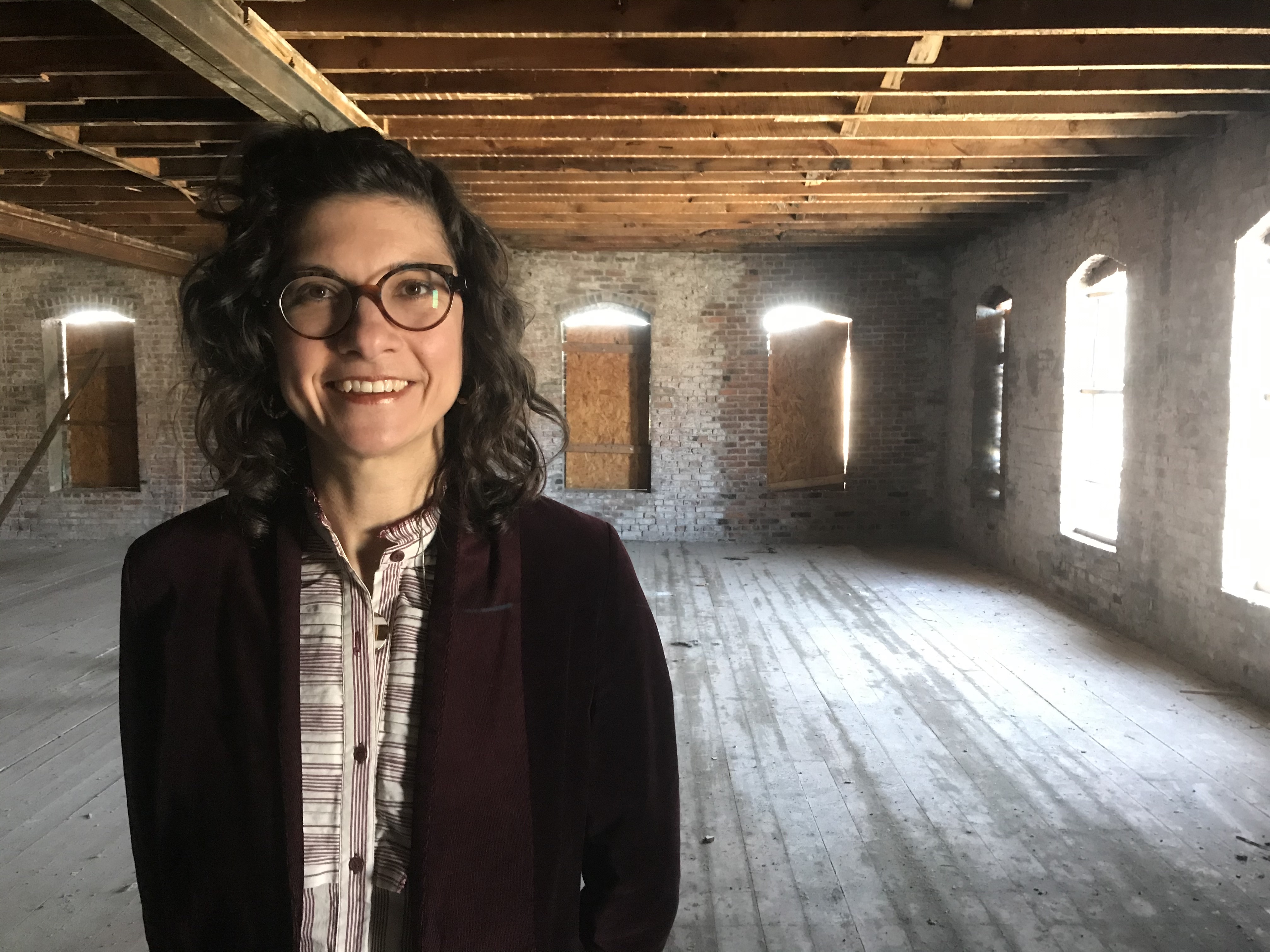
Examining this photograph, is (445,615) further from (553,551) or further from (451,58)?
(451,58)

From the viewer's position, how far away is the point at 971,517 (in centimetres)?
781

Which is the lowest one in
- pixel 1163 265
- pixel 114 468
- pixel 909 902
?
pixel 909 902

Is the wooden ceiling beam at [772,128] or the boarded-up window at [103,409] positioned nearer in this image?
the wooden ceiling beam at [772,128]

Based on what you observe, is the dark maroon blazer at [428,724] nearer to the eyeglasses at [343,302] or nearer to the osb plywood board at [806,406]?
the eyeglasses at [343,302]

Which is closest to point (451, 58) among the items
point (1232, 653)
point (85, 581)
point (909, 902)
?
point (909, 902)

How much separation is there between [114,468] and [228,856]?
30.8ft

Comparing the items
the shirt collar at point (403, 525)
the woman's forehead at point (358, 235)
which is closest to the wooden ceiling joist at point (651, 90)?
the woman's forehead at point (358, 235)

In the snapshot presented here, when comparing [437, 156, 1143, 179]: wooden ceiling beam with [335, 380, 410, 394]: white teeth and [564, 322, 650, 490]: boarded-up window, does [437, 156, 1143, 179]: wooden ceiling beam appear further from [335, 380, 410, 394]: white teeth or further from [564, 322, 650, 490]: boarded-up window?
[335, 380, 410, 394]: white teeth

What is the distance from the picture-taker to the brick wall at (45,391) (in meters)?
8.54

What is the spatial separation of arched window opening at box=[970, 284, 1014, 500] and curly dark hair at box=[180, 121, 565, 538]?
6.99 metres

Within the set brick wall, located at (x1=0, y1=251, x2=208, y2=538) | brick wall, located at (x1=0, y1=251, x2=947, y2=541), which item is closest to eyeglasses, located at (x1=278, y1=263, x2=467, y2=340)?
brick wall, located at (x1=0, y1=251, x2=947, y2=541)

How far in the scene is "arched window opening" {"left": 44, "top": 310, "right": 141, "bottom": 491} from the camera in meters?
8.73

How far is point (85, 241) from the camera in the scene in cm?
700

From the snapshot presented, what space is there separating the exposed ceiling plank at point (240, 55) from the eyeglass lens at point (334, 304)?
1811 millimetres
